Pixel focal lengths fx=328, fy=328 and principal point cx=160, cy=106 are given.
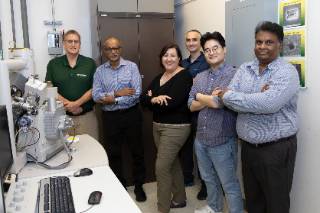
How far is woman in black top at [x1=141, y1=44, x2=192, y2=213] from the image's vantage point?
2.73 metres

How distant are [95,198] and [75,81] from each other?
2024 millimetres

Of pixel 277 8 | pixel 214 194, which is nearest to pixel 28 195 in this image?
pixel 214 194

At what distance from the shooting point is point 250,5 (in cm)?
261

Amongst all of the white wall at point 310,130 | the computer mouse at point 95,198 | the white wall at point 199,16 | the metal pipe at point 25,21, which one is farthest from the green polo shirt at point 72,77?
the white wall at point 310,130

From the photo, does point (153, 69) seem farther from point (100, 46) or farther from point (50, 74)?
point (50, 74)

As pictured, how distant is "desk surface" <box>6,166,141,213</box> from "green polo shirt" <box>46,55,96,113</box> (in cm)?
158

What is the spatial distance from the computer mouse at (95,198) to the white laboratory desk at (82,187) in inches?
0.8

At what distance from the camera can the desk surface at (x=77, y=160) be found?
1865mm

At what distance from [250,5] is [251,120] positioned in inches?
41.4

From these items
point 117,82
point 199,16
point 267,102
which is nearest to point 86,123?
point 117,82

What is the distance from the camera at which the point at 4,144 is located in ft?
5.33

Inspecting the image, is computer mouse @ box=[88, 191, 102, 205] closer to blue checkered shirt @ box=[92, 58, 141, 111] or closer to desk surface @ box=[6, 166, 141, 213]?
desk surface @ box=[6, 166, 141, 213]

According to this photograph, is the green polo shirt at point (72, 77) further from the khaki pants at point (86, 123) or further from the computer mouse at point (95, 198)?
the computer mouse at point (95, 198)

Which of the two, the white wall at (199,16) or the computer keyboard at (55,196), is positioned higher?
the white wall at (199,16)
